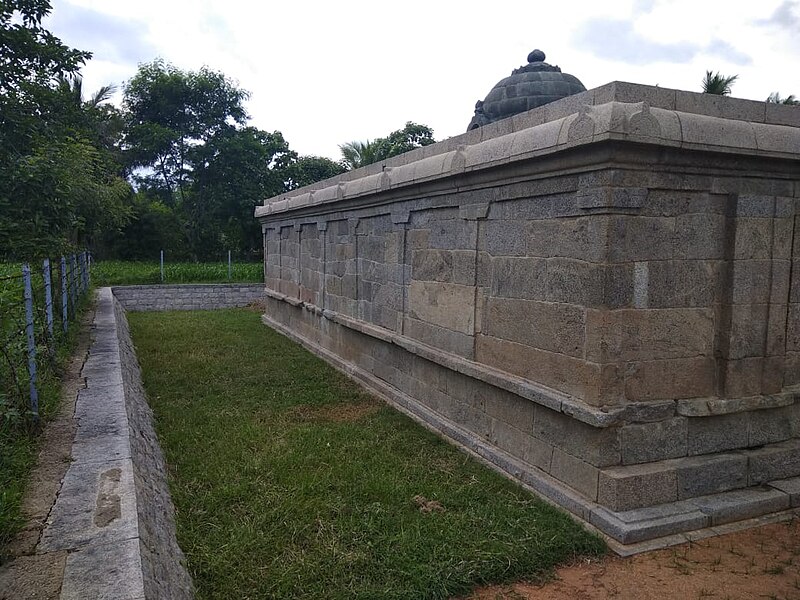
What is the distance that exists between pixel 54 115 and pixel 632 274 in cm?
716

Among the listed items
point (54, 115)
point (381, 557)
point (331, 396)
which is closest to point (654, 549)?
point (381, 557)

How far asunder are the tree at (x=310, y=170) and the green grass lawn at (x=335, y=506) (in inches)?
890

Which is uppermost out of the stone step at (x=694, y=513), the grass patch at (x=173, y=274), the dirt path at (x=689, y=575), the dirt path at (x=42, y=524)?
the grass patch at (x=173, y=274)

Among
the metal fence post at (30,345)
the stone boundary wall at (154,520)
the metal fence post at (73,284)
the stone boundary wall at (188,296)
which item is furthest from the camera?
the stone boundary wall at (188,296)

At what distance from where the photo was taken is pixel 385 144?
28.0 meters

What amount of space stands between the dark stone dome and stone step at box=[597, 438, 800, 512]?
15.6ft

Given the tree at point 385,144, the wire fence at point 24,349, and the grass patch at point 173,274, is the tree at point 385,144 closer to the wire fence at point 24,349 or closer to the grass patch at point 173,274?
the grass patch at point 173,274

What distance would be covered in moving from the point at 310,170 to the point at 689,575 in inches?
1097

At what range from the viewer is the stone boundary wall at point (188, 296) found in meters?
18.5

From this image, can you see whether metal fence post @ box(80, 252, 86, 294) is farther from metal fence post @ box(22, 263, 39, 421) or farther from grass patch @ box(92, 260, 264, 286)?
metal fence post @ box(22, 263, 39, 421)

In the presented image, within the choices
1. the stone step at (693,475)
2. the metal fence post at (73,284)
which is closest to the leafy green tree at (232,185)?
the metal fence post at (73,284)

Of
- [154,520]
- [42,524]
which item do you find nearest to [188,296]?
[154,520]

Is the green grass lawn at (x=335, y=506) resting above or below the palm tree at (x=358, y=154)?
below

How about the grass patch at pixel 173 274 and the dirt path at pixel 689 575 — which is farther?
the grass patch at pixel 173 274
